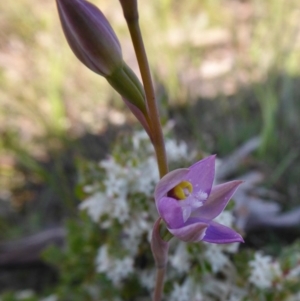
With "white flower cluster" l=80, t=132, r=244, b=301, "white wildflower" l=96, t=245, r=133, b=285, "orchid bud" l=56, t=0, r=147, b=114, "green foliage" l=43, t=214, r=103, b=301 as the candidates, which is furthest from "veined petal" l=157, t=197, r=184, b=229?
"green foliage" l=43, t=214, r=103, b=301

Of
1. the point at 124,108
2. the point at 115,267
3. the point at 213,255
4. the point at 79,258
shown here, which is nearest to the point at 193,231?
the point at 213,255

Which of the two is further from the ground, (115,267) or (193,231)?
(193,231)

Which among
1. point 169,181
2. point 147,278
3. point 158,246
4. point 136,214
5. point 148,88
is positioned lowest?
point 147,278

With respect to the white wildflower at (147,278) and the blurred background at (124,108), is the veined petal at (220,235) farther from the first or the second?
the blurred background at (124,108)

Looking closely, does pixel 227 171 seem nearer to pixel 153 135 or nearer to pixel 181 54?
pixel 181 54

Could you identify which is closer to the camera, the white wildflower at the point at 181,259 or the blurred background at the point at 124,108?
the white wildflower at the point at 181,259

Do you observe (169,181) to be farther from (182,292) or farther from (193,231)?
(182,292)

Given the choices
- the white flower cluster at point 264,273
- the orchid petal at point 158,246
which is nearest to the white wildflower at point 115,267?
the white flower cluster at point 264,273
